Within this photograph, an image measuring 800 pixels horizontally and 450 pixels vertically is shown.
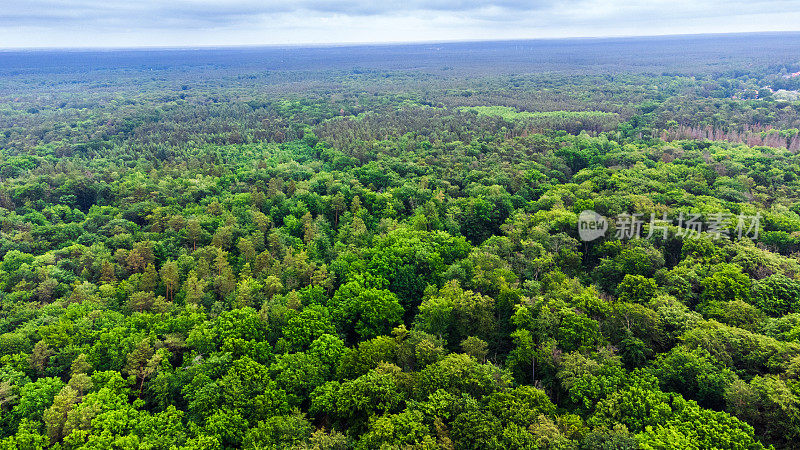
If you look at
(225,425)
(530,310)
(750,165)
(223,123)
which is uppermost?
(223,123)

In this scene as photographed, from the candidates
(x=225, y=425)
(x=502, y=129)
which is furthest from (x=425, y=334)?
(x=502, y=129)

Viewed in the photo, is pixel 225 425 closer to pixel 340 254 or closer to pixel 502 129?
pixel 340 254

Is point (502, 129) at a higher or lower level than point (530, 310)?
higher

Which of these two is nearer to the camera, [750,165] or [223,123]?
[750,165]

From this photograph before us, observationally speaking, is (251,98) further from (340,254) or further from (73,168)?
(340,254)

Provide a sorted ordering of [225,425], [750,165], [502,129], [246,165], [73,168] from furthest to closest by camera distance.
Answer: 1. [502,129]
2. [246,165]
3. [73,168]
4. [750,165]
5. [225,425]

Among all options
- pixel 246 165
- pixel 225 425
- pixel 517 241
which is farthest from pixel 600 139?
pixel 225 425

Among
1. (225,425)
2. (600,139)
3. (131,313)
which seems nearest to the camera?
(225,425)
